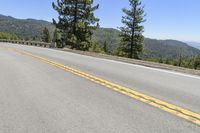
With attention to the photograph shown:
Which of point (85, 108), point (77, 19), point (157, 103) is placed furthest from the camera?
point (77, 19)

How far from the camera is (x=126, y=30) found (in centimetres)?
5394

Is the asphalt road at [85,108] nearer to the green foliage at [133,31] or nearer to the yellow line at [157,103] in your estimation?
the yellow line at [157,103]

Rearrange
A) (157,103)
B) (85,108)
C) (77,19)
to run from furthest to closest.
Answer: (77,19), (157,103), (85,108)

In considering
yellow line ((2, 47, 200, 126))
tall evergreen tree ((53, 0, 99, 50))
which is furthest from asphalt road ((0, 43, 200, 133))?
tall evergreen tree ((53, 0, 99, 50))

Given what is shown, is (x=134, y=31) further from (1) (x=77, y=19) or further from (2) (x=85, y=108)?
(2) (x=85, y=108)

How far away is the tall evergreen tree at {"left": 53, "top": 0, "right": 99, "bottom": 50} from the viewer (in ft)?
167

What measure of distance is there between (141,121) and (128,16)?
49677 mm

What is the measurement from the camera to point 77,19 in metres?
51.4

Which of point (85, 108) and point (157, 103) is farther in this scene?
point (157, 103)

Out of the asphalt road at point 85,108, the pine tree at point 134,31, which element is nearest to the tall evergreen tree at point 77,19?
the pine tree at point 134,31

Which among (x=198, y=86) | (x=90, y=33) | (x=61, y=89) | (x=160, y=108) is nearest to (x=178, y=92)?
(x=198, y=86)

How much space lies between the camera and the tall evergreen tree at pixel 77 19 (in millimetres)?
50750

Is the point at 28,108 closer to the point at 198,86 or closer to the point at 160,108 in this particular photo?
the point at 160,108

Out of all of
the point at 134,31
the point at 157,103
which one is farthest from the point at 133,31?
the point at 157,103
